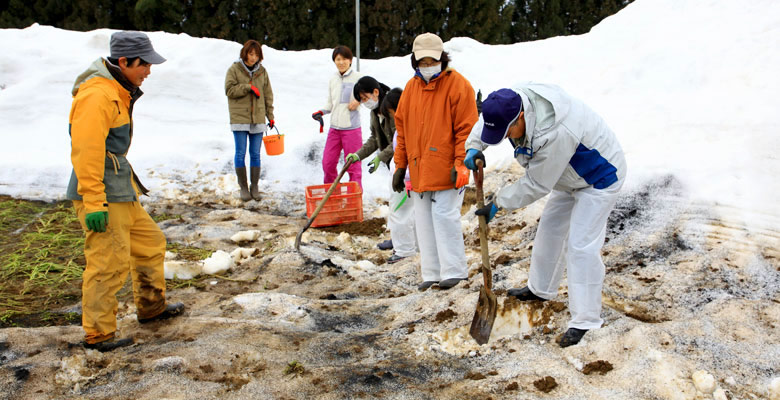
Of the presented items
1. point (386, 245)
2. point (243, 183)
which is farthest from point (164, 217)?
point (386, 245)

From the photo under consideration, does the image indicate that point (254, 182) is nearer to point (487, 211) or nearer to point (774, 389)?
point (487, 211)

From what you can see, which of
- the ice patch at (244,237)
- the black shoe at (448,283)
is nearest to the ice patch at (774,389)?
the black shoe at (448,283)

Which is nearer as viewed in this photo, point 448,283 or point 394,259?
point 448,283

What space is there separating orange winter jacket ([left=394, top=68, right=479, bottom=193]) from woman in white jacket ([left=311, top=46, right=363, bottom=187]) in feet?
8.29

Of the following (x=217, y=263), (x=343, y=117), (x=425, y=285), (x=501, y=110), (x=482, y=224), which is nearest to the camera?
(x=501, y=110)

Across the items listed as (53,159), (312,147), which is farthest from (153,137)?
(312,147)

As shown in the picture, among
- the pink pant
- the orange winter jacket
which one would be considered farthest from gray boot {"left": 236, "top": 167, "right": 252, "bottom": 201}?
the orange winter jacket

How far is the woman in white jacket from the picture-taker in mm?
6625

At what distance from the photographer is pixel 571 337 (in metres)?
3.18

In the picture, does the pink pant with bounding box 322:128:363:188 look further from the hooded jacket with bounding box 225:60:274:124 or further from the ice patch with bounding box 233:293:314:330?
the ice patch with bounding box 233:293:314:330

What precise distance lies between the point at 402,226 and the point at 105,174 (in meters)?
2.61

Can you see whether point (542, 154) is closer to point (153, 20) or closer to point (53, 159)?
point (53, 159)

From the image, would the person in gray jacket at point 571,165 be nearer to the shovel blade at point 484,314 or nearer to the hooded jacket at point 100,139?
the shovel blade at point 484,314

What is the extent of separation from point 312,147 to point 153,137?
261cm
